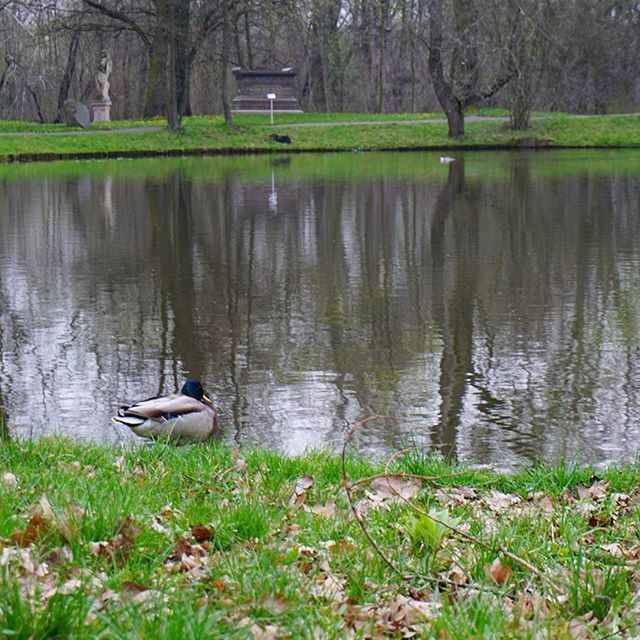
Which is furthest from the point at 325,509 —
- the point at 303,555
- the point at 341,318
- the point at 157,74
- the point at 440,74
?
the point at 157,74

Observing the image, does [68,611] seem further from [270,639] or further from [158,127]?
[158,127]

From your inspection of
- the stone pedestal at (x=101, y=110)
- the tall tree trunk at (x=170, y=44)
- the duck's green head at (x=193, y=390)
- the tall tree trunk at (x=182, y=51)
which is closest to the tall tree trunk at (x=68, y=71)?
the stone pedestal at (x=101, y=110)

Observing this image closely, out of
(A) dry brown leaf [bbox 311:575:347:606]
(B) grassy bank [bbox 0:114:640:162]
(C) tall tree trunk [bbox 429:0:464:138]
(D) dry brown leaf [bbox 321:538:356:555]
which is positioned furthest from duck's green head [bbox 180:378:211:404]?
(C) tall tree trunk [bbox 429:0:464:138]

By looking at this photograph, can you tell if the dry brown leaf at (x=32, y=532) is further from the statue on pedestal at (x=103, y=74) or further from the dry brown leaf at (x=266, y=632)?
the statue on pedestal at (x=103, y=74)

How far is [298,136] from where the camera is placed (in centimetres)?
4331

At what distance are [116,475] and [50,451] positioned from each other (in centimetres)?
90

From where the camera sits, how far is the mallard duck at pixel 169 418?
6.96m

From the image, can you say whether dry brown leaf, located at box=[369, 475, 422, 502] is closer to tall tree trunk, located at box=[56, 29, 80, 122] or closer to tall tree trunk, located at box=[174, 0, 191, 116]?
tall tree trunk, located at box=[174, 0, 191, 116]

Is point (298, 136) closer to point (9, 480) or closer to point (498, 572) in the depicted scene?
point (9, 480)

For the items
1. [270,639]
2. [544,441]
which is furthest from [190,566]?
[544,441]

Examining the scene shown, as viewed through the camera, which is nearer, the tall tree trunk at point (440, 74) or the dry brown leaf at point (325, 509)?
the dry brown leaf at point (325, 509)

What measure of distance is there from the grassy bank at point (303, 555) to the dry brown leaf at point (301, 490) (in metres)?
0.02

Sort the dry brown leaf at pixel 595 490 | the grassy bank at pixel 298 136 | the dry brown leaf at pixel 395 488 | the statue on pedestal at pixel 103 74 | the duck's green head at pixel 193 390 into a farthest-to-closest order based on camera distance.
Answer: the statue on pedestal at pixel 103 74
the grassy bank at pixel 298 136
the duck's green head at pixel 193 390
the dry brown leaf at pixel 595 490
the dry brown leaf at pixel 395 488

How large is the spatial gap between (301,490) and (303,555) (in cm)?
119
